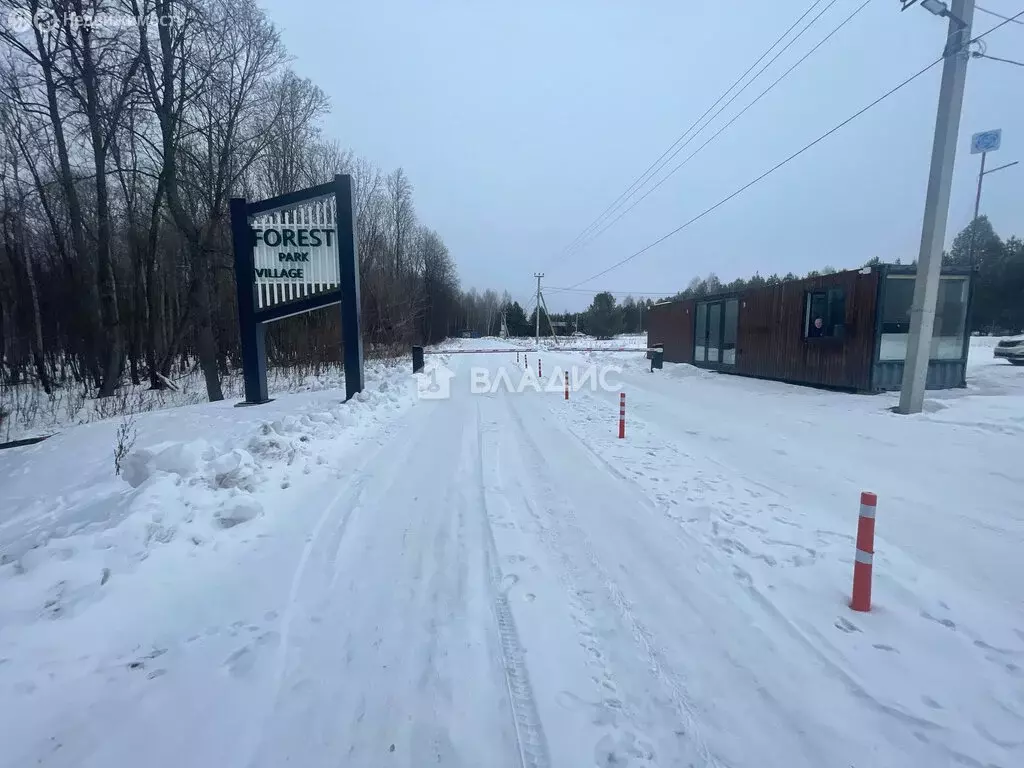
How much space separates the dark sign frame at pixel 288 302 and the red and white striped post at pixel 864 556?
11.1 m

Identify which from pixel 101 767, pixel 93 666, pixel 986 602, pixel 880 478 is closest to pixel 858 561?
pixel 986 602

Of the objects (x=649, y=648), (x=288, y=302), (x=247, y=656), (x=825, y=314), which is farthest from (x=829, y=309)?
(x=247, y=656)

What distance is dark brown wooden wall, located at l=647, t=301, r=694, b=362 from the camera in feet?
80.6

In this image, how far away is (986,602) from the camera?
3758 millimetres

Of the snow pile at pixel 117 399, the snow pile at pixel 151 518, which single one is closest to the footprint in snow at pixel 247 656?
the snow pile at pixel 151 518

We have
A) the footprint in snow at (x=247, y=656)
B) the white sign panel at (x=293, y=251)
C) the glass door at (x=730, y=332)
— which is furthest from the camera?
the glass door at (x=730, y=332)

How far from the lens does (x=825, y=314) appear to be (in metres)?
14.6

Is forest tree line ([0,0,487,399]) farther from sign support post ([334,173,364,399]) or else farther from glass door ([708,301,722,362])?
glass door ([708,301,722,362])

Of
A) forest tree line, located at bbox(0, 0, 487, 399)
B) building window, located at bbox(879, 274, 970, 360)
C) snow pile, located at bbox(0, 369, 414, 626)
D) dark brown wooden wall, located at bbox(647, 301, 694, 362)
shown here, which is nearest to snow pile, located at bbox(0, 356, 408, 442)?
forest tree line, located at bbox(0, 0, 487, 399)

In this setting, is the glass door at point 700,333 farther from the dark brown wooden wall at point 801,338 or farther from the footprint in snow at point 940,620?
the footprint in snow at point 940,620

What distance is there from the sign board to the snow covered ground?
9516 mm

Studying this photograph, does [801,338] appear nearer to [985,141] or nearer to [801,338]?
[801,338]

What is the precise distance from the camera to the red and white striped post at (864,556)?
354 cm

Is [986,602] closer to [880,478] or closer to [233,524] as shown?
[880,478]
